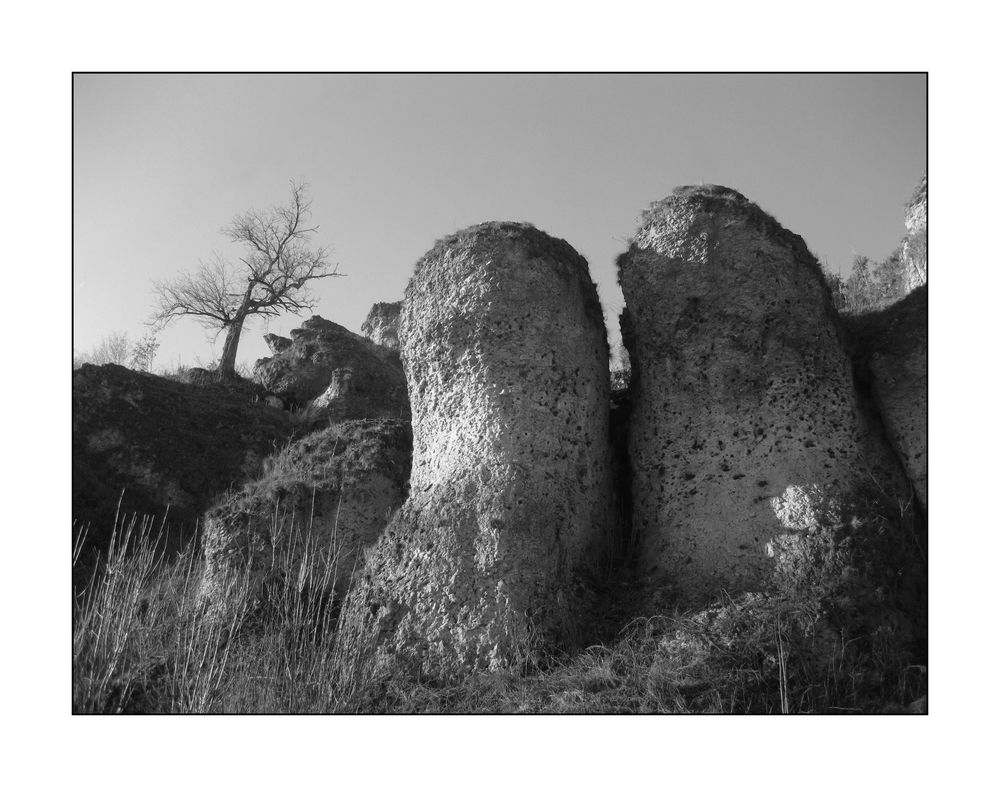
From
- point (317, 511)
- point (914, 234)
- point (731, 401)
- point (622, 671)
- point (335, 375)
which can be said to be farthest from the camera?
point (335, 375)

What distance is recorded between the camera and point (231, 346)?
954 inches

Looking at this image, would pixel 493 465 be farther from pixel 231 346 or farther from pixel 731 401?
pixel 231 346

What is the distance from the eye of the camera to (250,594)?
28.1 ft

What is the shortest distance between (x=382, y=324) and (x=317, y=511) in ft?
45.5

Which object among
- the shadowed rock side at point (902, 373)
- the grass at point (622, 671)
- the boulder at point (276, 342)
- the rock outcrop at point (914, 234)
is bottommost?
the grass at point (622, 671)

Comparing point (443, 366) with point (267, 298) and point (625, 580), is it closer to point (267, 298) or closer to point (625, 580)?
point (625, 580)

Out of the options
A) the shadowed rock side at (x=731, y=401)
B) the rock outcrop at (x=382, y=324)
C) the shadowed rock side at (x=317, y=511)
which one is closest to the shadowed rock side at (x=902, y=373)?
the shadowed rock side at (x=731, y=401)

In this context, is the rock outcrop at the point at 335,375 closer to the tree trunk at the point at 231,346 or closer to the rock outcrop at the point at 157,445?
the rock outcrop at the point at 157,445

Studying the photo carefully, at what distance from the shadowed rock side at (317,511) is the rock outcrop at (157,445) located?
13.3 ft

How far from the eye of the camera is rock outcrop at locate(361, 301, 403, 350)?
865 inches

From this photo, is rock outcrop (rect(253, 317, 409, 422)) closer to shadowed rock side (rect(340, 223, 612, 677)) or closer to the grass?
shadowed rock side (rect(340, 223, 612, 677))

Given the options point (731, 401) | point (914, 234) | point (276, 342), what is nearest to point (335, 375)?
point (276, 342)

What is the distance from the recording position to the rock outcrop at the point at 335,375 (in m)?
16.1

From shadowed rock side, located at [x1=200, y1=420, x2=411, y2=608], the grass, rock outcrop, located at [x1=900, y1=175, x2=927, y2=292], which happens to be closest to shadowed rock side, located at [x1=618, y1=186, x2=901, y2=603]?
the grass
